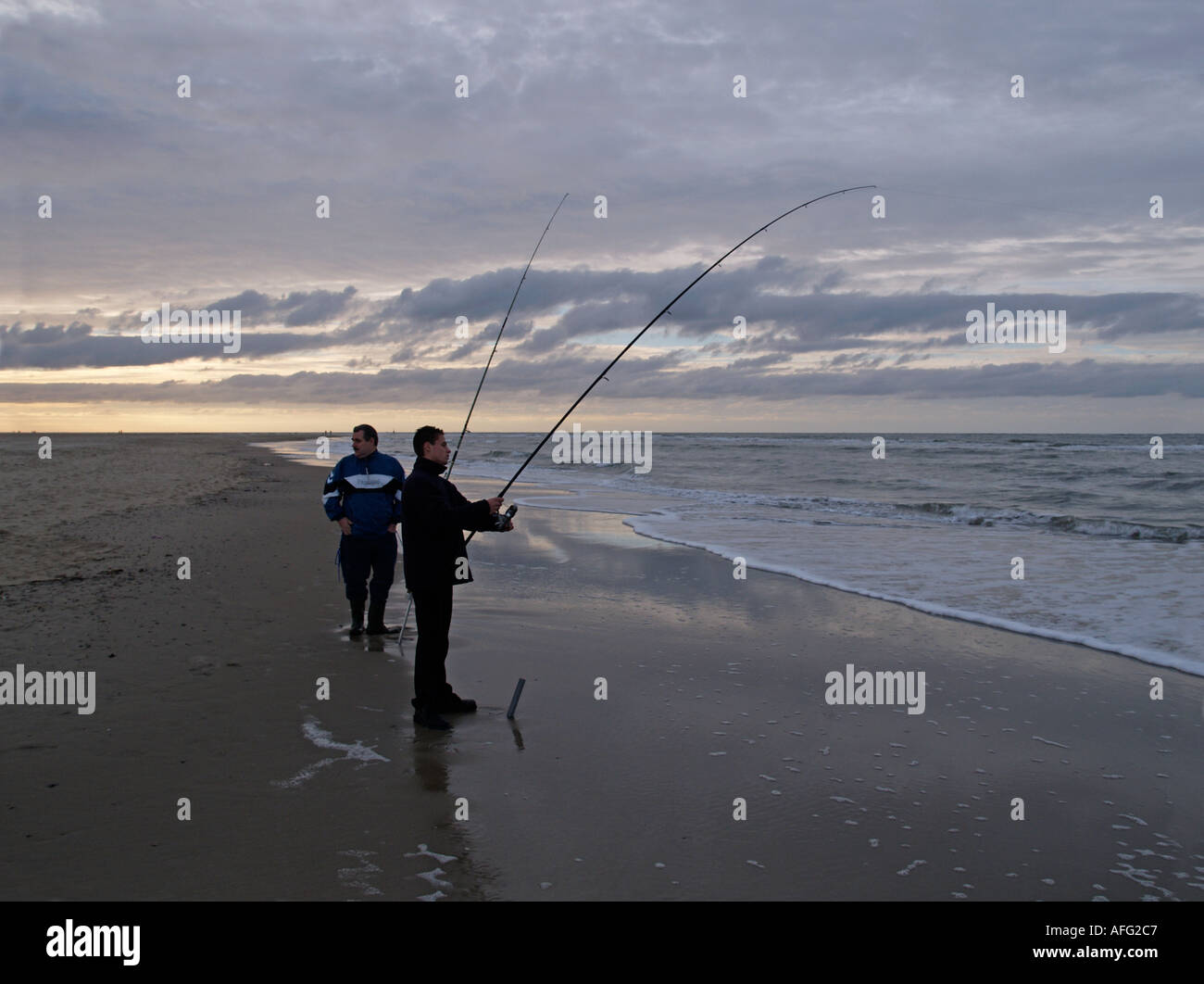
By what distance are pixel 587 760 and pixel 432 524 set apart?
155 cm

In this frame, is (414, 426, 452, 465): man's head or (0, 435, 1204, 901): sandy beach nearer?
(0, 435, 1204, 901): sandy beach

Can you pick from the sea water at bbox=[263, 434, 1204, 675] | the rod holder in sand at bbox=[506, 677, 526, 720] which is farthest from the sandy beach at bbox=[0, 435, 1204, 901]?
the sea water at bbox=[263, 434, 1204, 675]

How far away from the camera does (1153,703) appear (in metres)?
5.27

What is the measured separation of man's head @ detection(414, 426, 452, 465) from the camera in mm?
4820

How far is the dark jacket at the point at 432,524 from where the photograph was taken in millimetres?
4645

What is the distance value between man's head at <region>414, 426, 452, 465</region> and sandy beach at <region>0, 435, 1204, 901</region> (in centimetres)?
152

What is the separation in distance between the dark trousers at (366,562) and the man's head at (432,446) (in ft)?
6.01

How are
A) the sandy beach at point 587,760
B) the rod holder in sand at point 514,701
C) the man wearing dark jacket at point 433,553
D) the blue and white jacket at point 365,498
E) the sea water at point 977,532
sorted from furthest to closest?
1. the sea water at point 977,532
2. the blue and white jacket at point 365,498
3. the rod holder in sand at point 514,701
4. the man wearing dark jacket at point 433,553
5. the sandy beach at point 587,760

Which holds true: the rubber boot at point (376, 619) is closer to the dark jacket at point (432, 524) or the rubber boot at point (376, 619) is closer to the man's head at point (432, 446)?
the dark jacket at point (432, 524)

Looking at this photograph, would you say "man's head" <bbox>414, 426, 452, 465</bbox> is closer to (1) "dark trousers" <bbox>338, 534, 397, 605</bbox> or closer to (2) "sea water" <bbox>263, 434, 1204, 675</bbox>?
(1) "dark trousers" <bbox>338, 534, 397, 605</bbox>

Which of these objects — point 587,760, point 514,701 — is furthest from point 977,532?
point 587,760

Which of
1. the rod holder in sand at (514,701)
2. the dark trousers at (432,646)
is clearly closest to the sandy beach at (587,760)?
the rod holder in sand at (514,701)
